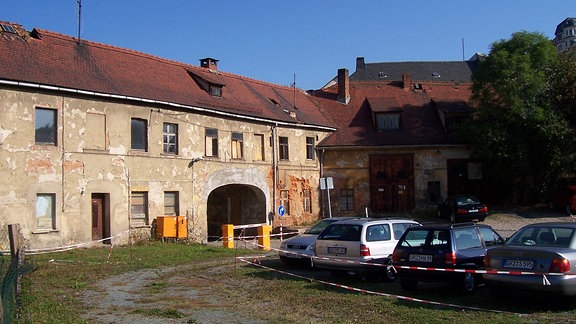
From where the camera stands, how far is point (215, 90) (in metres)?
30.7

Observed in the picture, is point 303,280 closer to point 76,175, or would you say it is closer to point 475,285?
point 475,285

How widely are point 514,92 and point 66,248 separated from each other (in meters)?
24.0

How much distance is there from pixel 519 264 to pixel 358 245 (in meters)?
4.60

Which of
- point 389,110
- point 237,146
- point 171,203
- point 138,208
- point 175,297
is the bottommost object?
point 175,297

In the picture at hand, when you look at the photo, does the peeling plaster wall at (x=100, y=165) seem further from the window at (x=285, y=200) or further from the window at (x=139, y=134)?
the window at (x=285, y=200)

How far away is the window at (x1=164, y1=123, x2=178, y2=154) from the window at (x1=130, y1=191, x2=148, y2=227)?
233 centimetres

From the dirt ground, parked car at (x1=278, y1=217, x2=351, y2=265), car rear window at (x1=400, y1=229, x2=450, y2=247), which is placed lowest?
the dirt ground

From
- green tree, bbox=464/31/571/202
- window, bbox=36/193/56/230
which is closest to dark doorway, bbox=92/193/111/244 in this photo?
window, bbox=36/193/56/230

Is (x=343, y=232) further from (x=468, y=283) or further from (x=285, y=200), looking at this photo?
(x=285, y=200)

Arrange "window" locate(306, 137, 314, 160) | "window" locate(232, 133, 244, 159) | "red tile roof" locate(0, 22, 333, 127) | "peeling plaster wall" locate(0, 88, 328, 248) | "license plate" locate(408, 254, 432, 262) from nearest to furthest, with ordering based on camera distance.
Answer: "license plate" locate(408, 254, 432, 262) < "peeling plaster wall" locate(0, 88, 328, 248) < "red tile roof" locate(0, 22, 333, 127) < "window" locate(232, 133, 244, 159) < "window" locate(306, 137, 314, 160)

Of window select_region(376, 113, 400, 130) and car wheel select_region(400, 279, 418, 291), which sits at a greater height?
window select_region(376, 113, 400, 130)

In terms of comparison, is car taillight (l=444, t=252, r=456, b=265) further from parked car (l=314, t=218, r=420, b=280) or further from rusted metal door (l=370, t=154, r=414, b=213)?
rusted metal door (l=370, t=154, r=414, b=213)

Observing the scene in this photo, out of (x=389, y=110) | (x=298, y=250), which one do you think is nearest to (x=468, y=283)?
(x=298, y=250)

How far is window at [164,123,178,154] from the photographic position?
26.8 m
